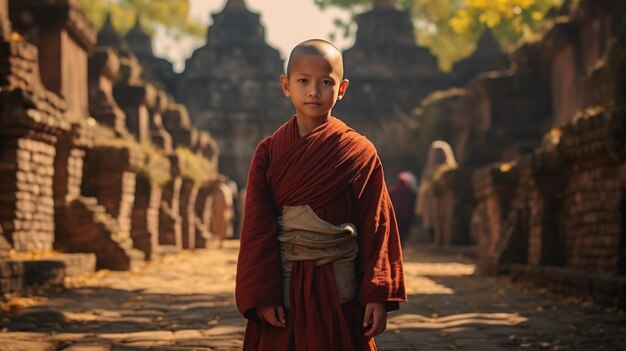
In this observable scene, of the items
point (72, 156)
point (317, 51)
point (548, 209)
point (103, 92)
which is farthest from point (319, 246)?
point (103, 92)

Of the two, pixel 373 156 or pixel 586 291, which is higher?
pixel 373 156

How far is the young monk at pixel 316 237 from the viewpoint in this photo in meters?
4.16

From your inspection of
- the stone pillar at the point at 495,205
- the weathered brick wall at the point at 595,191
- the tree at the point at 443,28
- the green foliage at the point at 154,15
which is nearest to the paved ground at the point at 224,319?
the weathered brick wall at the point at 595,191

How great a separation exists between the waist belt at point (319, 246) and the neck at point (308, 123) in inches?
14.4

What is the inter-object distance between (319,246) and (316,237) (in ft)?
0.14

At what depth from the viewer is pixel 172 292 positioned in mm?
11562

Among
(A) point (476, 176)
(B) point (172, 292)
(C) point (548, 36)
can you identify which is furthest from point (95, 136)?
(C) point (548, 36)

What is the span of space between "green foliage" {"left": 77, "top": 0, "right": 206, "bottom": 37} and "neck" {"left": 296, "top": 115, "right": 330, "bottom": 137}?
48730 millimetres

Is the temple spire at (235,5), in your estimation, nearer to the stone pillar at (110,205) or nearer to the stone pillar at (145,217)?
the stone pillar at (145,217)

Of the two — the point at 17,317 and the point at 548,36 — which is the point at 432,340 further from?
the point at 548,36

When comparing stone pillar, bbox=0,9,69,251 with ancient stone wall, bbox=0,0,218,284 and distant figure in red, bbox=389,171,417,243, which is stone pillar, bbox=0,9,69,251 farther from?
distant figure in red, bbox=389,171,417,243

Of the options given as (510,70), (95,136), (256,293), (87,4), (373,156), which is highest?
(87,4)

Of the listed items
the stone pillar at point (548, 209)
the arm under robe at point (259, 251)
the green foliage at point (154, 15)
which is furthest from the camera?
the green foliage at point (154, 15)

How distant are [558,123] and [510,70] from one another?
10.1ft
